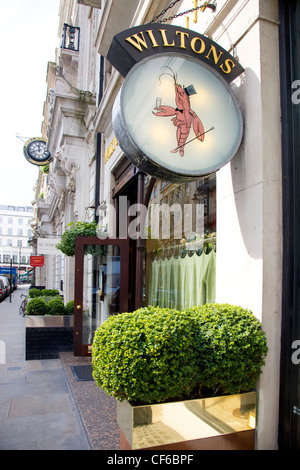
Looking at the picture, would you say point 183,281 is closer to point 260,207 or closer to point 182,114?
point 260,207

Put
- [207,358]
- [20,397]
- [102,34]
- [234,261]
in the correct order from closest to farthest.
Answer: [207,358] → [234,261] → [20,397] → [102,34]

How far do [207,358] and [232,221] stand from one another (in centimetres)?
151

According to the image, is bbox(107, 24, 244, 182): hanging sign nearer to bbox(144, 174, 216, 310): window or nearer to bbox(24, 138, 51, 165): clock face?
bbox(144, 174, 216, 310): window

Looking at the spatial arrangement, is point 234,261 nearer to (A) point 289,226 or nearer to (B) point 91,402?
(A) point 289,226

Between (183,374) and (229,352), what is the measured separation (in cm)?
45

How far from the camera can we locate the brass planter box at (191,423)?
9.55ft

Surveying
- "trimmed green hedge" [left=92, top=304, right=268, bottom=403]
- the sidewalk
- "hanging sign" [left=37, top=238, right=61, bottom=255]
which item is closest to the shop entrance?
the sidewalk

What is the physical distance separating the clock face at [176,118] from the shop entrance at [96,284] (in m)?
4.99

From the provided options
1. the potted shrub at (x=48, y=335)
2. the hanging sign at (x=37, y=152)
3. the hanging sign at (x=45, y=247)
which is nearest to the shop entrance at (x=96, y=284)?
the potted shrub at (x=48, y=335)

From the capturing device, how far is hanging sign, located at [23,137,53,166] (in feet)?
73.8

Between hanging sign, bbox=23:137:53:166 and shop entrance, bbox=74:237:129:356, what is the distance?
50.4 ft

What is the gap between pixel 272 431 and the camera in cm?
333

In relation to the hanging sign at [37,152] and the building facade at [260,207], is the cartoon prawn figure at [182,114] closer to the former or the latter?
the building facade at [260,207]
